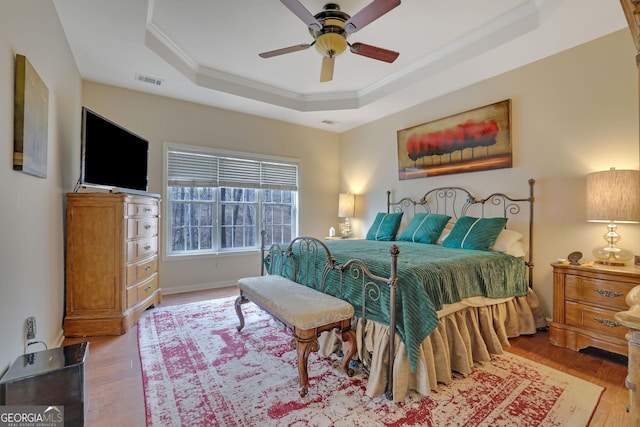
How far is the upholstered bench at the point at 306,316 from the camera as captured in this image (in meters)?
1.83

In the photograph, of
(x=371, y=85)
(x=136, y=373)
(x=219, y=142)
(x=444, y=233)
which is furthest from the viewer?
(x=219, y=142)

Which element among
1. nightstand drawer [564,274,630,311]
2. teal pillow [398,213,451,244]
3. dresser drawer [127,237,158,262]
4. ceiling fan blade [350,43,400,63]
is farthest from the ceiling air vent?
nightstand drawer [564,274,630,311]

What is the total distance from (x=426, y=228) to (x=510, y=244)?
92 cm

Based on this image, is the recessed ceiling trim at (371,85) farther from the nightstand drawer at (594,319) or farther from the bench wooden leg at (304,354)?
the bench wooden leg at (304,354)

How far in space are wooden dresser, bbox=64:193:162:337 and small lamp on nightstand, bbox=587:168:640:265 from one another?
4.17 metres

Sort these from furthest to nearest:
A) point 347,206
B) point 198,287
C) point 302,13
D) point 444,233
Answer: point 347,206
point 198,287
point 444,233
point 302,13

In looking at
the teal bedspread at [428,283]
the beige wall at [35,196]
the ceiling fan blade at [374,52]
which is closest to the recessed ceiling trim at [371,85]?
the beige wall at [35,196]

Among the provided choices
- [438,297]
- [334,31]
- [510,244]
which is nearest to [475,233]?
[510,244]

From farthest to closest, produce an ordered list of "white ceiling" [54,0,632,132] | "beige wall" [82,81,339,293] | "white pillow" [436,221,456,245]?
1. "beige wall" [82,81,339,293]
2. "white pillow" [436,221,456,245]
3. "white ceiling" [54,0,632,132]

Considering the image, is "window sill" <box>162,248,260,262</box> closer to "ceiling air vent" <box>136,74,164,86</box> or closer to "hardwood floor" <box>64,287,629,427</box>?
"hardwood floor" <box>64,287,629,427</box>

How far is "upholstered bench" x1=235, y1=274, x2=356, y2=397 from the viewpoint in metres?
1.83

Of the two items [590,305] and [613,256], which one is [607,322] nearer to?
[590,305]

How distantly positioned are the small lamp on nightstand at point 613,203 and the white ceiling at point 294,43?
1.35 metres

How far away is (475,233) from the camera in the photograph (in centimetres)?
301
